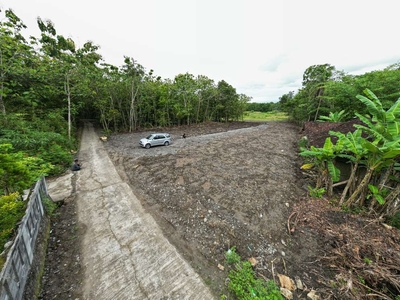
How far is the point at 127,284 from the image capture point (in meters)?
3.09

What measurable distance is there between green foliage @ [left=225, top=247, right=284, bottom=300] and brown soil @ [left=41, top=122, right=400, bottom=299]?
0.65 feet

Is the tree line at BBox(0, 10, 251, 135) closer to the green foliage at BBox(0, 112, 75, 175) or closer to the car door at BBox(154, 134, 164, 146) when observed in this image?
the green foliage at BBox(0, 112, 75, 175)

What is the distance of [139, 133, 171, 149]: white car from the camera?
12.9 metres

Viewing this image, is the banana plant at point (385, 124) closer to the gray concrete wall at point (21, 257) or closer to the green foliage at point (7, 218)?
the gray concrete wall at point (21, 257)

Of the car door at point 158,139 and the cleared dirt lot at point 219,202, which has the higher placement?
the car door at point 158,139

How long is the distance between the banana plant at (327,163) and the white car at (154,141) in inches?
441

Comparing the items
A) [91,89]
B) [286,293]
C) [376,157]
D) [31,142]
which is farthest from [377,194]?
[91,89]

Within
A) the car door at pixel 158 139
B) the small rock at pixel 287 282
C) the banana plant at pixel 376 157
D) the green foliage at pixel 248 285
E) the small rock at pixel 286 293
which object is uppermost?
the banana plant at pixel 376 157

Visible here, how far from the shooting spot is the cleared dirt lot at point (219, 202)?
12.7 ft

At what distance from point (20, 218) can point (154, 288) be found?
11.3 feet

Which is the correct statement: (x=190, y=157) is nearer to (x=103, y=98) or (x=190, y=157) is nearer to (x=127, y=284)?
(x=127, y=284)

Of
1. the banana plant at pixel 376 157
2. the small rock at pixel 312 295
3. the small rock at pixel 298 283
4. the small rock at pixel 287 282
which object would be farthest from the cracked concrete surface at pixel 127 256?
the banana plant at pixel 376 157

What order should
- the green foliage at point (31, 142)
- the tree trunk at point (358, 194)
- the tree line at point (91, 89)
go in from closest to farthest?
the tree trunk at point (358, 194) → the green foliage at point (31, 142) → the tree line at point (91, 89)

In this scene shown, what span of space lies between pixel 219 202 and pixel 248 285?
2601mm
